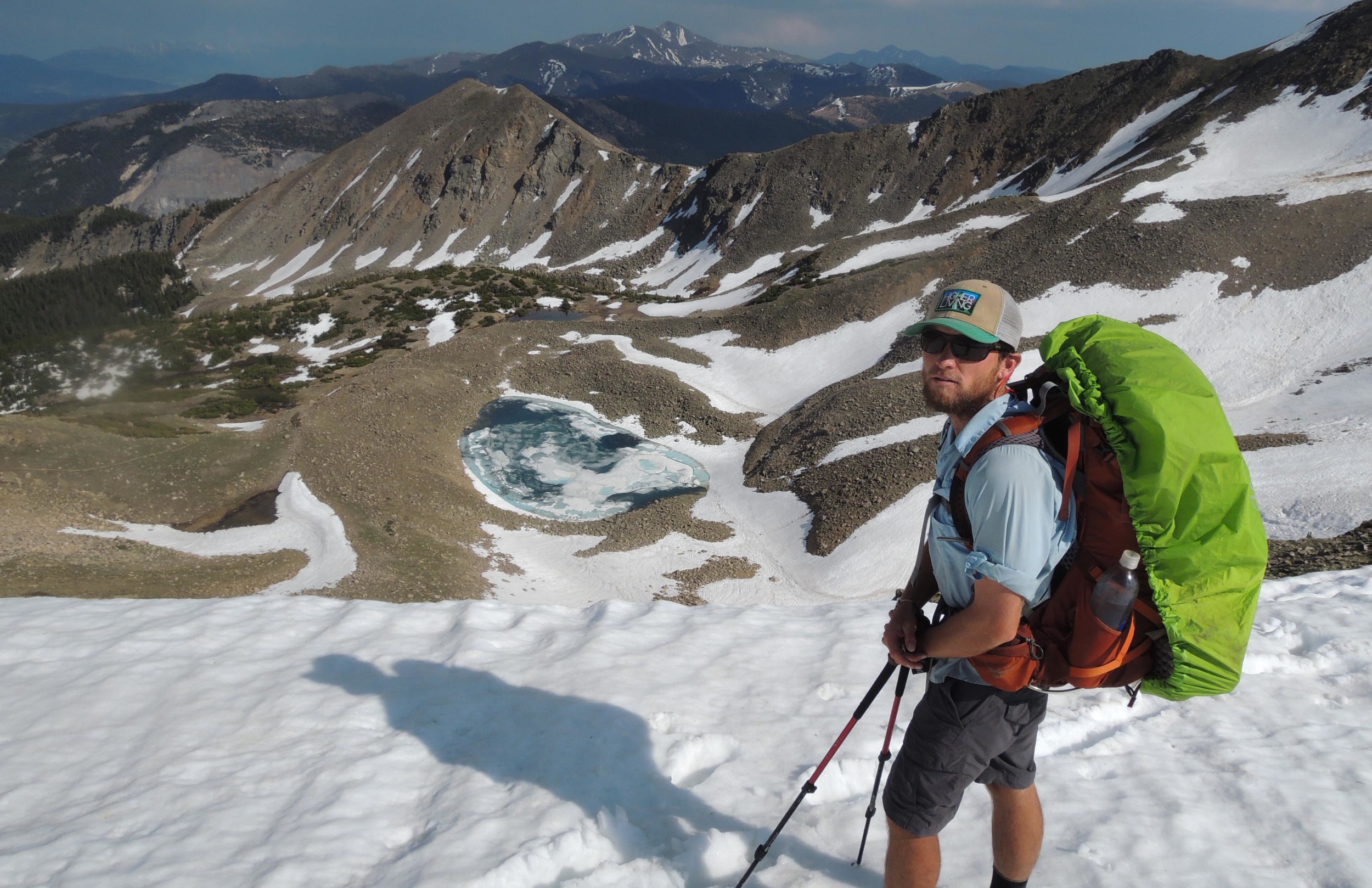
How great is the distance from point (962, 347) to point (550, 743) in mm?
5078

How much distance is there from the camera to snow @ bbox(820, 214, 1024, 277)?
190 ft

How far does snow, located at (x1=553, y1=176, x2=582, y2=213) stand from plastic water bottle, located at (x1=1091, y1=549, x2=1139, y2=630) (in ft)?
433

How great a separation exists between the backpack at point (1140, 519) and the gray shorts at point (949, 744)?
0.24 metres

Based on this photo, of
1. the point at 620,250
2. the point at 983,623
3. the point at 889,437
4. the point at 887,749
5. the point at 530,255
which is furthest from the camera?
the point at 530,255

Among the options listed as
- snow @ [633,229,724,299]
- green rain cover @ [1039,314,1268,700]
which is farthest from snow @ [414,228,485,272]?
green rain cover @ [1039,314,1268,700]

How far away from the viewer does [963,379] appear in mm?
4039

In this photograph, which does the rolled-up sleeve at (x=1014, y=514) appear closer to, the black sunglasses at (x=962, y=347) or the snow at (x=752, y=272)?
the black sunglasses at (x=962, y=347)

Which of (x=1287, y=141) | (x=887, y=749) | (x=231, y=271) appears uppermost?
(x=1287, y=141)

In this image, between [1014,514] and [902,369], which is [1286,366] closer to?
[902,369]

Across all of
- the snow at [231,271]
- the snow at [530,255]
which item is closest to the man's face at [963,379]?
the snow at [530,255]

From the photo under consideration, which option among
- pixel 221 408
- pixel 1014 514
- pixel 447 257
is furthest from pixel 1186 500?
pixel 447 257

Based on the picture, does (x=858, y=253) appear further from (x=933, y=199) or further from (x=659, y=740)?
(x=659, y=740)

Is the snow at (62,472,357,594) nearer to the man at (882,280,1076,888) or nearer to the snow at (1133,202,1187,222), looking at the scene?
the man at (882,280,1076,888)

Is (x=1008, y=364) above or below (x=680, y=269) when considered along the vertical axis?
below
